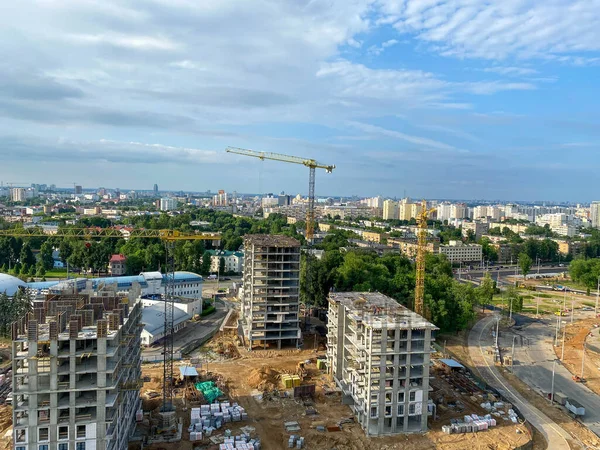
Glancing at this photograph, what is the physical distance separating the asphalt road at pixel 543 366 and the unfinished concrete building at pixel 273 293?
1611cm

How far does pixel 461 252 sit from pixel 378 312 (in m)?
65.7

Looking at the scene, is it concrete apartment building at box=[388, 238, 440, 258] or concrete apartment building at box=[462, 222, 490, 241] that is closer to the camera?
concrete apartment building at box=[388, 238, 440, 258]

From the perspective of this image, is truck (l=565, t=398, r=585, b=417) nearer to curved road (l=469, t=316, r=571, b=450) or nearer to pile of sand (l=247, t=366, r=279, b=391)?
curved road (l=469, t=316, r=571, b=450)

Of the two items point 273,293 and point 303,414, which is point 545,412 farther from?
point 273,293

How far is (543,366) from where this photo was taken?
32875mm

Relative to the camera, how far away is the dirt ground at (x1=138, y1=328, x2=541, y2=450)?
69.3 feet

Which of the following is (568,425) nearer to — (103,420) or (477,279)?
(103,420)

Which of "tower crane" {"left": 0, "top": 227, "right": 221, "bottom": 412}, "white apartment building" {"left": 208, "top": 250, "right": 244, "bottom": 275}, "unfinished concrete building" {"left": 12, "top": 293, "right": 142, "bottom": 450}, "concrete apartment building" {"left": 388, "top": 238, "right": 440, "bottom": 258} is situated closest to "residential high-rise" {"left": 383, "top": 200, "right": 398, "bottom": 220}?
"concrete apartment building" {"left": 388, "top": 238, "right": 440, "bottom": 258}

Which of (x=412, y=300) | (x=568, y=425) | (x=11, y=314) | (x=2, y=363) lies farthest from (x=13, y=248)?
(x=568, y=425)

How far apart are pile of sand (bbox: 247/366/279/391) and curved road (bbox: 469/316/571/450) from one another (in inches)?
535

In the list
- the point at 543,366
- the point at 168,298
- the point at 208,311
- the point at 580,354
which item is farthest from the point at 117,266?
the point at 580,354

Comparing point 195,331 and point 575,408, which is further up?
point 195,331

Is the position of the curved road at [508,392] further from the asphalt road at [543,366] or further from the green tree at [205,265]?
the green tree at [205,265]

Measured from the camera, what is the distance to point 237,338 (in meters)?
36.4
